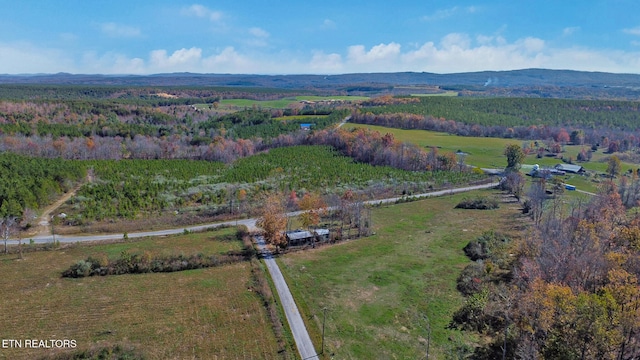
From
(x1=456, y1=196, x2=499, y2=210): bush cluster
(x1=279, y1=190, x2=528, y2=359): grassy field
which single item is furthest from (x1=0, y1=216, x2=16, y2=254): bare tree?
(x1=456, y1=196, x2=499, y2=210): bush cluster

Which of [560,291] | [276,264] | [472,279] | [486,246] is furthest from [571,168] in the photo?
[276,264]

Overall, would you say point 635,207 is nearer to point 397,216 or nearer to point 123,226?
point 397,216

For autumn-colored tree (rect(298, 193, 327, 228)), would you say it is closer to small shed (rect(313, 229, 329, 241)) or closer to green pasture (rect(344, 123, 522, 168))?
small shed (rect(313, 229, 329, 241))

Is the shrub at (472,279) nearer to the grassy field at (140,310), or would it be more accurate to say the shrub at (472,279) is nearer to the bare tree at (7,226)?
the grassy field at (140,310)

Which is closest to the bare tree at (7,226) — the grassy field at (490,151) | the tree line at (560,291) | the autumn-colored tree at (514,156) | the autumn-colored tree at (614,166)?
the tree line at (560,291)

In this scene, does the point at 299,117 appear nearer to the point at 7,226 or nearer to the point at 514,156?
the point at 514,156

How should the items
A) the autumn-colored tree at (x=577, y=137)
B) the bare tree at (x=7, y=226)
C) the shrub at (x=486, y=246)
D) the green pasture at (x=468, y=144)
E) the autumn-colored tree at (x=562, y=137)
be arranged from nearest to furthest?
the shrub at (x=486, y=246) < the bare tree at (x=7, y=226) < the green pasture at (x=468, y=144) < the autumn-colored tree at (x=577, y=137) < the autumn-colored tree at (x=562, y=137)
